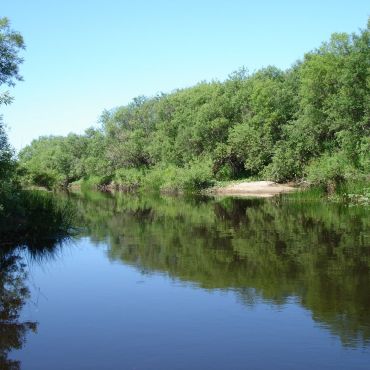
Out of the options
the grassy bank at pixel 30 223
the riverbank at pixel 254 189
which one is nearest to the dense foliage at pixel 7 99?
the grassy bank at pixel 30 223

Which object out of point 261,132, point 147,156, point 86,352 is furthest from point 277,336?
point 147,156

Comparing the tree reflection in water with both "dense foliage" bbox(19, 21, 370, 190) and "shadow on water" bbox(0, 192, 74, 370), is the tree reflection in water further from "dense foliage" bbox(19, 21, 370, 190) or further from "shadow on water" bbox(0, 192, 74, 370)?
"dense foliage" bbox(19, 21, 370, 190)

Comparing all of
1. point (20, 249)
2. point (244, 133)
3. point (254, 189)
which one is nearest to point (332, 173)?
point (254, 189)

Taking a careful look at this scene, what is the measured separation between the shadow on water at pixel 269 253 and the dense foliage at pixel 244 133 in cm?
1539

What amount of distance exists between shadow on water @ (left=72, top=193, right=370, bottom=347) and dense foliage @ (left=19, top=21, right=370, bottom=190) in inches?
606

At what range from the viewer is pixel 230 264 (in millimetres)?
16656

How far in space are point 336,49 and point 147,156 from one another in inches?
1717

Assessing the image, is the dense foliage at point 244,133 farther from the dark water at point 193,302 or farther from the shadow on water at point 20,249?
the dark water at point 193,302

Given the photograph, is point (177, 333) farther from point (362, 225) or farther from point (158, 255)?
point (362, 225)

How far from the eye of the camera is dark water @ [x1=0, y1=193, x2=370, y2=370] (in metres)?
8.95

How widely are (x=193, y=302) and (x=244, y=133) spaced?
53.7 meters

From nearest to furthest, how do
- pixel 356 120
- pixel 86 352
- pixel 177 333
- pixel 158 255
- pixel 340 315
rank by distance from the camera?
pixel 86 352, pixel 177 333, pixel 340 315, pixel 158 255, pixel 356 120

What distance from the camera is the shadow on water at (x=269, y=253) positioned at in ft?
39.9

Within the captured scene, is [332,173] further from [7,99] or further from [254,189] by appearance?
[7,99]
